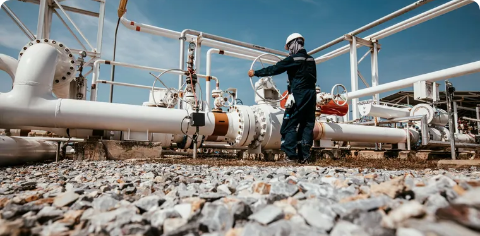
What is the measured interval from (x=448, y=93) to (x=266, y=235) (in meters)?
4.96

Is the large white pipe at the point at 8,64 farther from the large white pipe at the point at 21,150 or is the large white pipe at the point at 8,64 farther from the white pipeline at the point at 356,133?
the white pipeline at the point at 356,133

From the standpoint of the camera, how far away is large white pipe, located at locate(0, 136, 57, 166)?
2.89 meters

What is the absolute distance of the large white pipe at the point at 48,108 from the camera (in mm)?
3176

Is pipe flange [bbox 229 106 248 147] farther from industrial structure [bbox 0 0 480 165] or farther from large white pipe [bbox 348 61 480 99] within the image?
large white pipe [bbox 348 61 480 99]

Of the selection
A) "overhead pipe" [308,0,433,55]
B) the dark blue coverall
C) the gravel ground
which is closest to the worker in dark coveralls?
the dark blue coverall

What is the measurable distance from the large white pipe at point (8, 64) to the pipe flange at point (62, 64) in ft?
0.34

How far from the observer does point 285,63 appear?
3.69 meters

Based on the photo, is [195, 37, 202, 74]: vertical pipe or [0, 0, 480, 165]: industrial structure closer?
[0, 0, 480, 165]: industrial structure

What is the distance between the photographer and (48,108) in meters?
3.30

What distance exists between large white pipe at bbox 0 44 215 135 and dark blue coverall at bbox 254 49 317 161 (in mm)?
→ 1861

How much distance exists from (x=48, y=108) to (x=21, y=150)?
0.55m


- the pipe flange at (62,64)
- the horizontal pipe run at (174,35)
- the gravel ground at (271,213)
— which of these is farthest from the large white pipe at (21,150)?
the horizontal pipe run at (174,35)

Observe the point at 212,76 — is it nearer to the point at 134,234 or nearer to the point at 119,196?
the point at 119,196

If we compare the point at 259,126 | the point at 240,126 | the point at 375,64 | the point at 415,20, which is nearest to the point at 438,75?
the point at 259,126
